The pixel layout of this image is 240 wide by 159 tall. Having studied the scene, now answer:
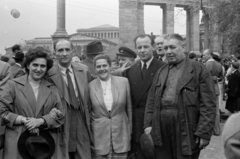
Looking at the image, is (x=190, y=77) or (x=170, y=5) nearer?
(x=190, y=77)

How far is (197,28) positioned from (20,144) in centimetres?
4079

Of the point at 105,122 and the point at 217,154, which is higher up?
the point at 105,122

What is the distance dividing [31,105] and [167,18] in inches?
1503

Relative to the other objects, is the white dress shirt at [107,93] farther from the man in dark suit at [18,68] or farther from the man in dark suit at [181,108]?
the man in dark suit at [18,68]

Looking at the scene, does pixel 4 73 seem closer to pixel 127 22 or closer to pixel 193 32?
pixel 127 22

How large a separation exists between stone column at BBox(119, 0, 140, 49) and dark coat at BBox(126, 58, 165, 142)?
102 ft

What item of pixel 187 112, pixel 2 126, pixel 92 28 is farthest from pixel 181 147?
pixel 92 28

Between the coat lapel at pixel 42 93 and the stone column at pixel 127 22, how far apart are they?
32.0 m

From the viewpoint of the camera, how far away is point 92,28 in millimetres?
118125

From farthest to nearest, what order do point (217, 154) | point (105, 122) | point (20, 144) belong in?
point (217, 154)
point (105, 122)
point (20, 144)

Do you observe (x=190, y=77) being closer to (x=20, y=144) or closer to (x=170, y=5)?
(x=20, y=144)

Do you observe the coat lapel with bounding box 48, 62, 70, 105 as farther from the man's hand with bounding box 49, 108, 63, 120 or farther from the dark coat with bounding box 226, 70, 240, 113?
the dark coat with bounding box 226, 70, 240, 113

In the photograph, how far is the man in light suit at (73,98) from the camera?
14.9 feet

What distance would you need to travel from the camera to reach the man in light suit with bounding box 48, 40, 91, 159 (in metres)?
4.55
